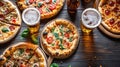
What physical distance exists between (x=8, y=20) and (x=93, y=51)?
101 centimetres

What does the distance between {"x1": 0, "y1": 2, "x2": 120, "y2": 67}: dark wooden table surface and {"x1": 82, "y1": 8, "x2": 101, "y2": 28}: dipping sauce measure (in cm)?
20

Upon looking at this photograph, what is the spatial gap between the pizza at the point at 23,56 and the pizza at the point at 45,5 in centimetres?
40

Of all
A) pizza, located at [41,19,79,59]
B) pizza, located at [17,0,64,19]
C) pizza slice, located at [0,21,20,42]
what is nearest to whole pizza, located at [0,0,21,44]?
pizza slice, located at [0,21,20,42]

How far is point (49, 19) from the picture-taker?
332 cm

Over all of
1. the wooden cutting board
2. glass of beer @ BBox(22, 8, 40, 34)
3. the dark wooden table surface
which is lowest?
the dark wooden table surface

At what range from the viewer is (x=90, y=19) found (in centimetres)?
313

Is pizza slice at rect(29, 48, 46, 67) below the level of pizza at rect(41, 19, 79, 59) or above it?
below

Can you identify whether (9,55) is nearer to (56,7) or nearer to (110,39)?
(56,7)

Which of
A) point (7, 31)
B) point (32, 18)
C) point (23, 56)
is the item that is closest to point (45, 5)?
point (32, 18)

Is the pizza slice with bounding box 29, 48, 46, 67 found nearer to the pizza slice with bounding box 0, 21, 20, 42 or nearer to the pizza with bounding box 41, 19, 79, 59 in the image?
the pizza with bounding box 41, 19, 79, 59

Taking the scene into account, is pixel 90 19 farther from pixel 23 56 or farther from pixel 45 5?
pixel 23 56

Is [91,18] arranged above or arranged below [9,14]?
below

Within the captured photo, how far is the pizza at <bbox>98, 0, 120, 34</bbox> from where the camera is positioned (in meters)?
3.24

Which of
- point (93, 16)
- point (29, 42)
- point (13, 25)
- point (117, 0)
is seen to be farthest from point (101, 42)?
point (13, 25)
